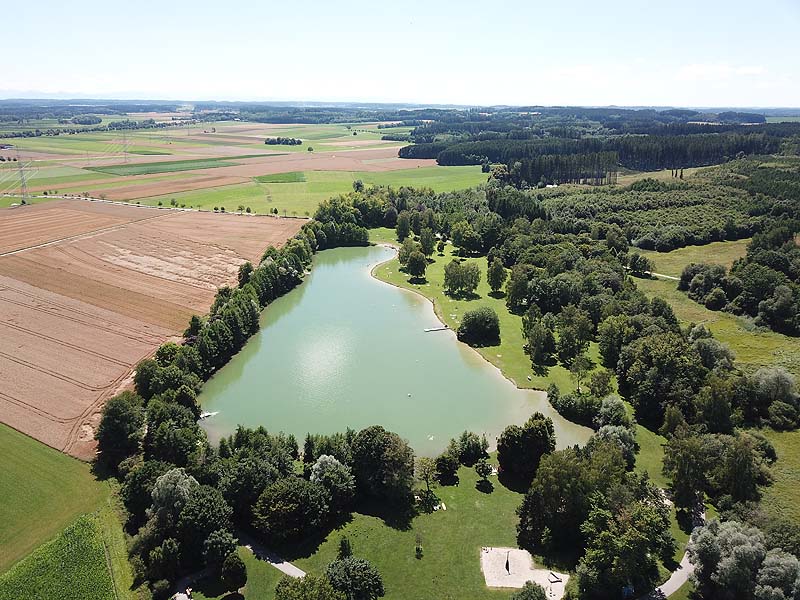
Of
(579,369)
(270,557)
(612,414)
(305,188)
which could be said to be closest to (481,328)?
(579,369)

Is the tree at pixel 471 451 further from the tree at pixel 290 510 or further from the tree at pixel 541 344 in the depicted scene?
the tree at pixel 541 344

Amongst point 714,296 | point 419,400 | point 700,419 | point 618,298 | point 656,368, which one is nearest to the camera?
point 700,419

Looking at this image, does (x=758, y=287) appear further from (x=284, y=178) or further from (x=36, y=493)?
(x=284, y=178)

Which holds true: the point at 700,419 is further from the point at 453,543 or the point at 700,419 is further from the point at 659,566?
the point at 453,543

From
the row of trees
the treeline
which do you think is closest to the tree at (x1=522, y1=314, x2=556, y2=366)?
the row of trees

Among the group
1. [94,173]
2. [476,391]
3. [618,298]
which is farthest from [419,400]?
[94,173]
